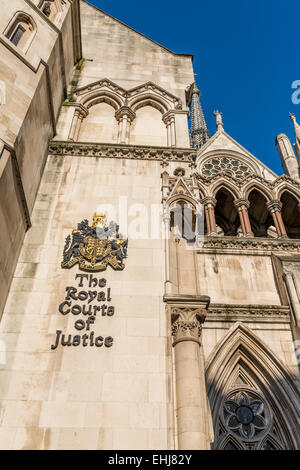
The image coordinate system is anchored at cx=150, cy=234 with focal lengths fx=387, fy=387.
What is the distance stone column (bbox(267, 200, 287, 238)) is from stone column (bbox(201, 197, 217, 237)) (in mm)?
1933

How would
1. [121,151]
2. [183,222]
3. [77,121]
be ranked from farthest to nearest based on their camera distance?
[77,121] < [121,151] < [183,222]

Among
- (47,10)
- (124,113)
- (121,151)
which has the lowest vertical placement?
(121,151)

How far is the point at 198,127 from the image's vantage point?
5231 cm

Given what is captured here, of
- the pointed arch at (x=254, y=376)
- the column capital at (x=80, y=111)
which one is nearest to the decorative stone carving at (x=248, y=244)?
the pointed arch at (x=254, y=376)

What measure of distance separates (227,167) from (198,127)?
3678 centimetres

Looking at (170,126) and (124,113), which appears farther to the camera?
(124,113)

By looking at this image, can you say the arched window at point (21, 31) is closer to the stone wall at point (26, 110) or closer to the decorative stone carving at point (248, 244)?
the stone wall at point (26, 110)

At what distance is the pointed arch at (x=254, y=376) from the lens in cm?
841

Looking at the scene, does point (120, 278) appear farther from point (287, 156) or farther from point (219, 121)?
point (219, 121)

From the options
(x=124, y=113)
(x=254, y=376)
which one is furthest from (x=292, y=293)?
(x=124, y=113)

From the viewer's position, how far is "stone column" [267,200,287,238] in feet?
40.8

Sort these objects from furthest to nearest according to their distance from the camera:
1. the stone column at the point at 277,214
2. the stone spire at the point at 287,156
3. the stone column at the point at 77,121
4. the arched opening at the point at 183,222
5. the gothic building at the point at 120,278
→ the stone spire at the point at 287,156 → the stone column at the point at 277,214 → the stone column at the point at 77,121 → the arched opening at the point at 183,222 → the gothic building at the point at 120,278

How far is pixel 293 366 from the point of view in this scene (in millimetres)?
8992

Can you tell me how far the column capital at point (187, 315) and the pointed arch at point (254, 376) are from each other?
2.09 meters
